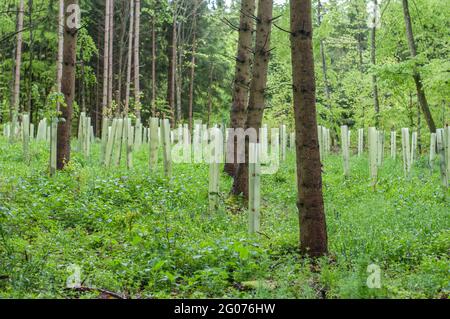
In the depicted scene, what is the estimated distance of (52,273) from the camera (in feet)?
21.0

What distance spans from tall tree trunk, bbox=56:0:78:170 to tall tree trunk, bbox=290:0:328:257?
265 inches

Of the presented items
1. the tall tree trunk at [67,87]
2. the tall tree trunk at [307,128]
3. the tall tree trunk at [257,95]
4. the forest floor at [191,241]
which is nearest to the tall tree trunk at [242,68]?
the tall tree trunk at [257,95]

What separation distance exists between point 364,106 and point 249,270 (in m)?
25.4

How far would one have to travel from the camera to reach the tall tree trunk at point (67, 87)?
12555 mm

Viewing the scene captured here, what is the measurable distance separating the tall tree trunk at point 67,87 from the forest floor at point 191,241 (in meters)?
0.50

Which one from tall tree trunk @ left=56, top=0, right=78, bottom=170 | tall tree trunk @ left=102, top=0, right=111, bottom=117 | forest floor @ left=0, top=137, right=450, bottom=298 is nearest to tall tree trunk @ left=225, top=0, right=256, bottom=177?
forest floor @ left=0, top=137, right=450, bottom=298

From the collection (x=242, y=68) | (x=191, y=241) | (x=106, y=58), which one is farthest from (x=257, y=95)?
(x=106, y=58)

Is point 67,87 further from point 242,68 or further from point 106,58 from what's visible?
point 106,58

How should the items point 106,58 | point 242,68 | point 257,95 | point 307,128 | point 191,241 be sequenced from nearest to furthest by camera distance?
point 307,128 → point 191,241 → point 257,95 → point 242,68 → point 106,58

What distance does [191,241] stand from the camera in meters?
7.97

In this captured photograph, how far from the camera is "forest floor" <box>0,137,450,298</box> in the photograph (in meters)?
6.24

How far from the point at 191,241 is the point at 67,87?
6.48 meters
